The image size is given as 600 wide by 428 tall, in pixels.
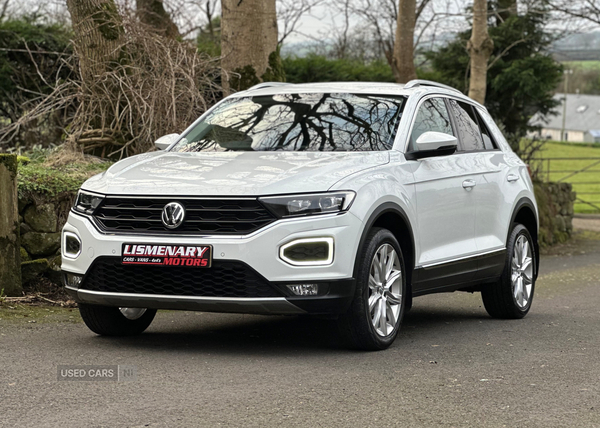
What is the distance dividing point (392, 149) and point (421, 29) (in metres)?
17.1

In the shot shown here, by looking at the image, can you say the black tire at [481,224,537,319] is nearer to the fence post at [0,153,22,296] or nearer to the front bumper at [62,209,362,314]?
the front bumper at [62,209,362,314]

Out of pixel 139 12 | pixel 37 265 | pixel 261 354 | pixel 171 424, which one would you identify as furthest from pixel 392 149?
pixel 139 12

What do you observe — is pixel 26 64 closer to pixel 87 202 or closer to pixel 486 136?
pixel 486 136

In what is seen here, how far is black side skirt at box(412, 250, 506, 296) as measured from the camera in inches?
287

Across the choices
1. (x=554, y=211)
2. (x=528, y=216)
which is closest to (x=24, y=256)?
(x=528, y=216)

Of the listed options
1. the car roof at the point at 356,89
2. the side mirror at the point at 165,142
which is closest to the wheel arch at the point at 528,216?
the car roof at the point at 356,89

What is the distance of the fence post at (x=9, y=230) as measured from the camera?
855 cm

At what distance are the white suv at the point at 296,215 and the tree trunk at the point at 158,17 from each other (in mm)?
5154

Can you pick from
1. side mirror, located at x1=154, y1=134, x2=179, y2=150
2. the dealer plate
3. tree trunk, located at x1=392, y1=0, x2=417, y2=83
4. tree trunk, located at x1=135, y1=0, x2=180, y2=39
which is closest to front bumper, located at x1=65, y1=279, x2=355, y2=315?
the dealer plate

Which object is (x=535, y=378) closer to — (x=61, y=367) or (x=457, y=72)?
(x=61, y=367)

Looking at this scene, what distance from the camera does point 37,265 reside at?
30.0ft

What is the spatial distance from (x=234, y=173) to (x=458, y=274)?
227 centimetres

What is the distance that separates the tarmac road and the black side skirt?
392 mm

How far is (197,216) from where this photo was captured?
242 inches
